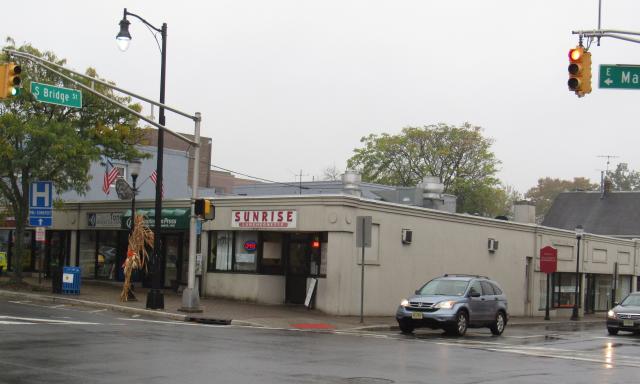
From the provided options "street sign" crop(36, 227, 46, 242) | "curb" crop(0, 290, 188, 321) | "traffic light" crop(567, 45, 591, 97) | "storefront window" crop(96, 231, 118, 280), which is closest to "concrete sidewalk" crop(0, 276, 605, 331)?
"curb" crop(0, 290, 188, 321)

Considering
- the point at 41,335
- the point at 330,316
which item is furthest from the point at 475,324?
the point at 41,335

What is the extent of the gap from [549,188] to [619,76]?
9779cm

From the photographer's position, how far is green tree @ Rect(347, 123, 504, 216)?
233 ft

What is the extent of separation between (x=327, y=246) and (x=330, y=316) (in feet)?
7.72

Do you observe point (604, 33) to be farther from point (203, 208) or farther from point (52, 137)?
point (52, 137)

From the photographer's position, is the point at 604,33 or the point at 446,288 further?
the point at 446,288

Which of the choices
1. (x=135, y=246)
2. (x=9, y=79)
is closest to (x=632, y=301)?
(x=135, y=246)

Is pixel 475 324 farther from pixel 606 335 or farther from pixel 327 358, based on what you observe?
pixel 327 358

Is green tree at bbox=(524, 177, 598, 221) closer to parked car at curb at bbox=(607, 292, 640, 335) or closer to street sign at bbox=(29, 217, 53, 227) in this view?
parked car at curb at bbox=(607, 292, 640, 335)

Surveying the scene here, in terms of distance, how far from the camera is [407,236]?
96.0 feet

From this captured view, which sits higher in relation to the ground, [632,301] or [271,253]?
[271,253]

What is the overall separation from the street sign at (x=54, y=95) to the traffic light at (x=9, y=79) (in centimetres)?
102

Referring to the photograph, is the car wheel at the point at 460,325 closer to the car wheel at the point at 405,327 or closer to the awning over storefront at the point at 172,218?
the car wheel at the point at 405,327

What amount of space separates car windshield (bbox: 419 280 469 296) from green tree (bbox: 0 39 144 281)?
43.1 feet
